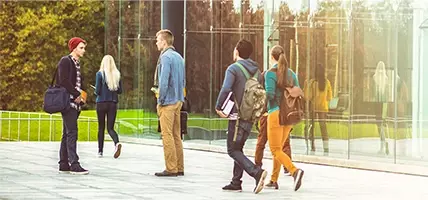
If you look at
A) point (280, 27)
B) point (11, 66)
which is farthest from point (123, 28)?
point (11, 66)

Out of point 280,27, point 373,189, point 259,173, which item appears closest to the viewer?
point 259,173

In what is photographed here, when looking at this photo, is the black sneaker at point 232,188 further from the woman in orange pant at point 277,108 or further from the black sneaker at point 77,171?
the black sneaker at point 77,171

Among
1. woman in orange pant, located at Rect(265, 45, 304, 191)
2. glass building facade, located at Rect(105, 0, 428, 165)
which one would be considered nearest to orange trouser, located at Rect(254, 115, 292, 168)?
woman in orange pant, located at Rect(265, 45, 304, 191)

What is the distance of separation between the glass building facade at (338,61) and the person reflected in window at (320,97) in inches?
1.4

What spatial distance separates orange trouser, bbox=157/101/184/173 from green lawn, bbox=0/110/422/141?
14.2 ft

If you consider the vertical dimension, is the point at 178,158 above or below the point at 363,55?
below

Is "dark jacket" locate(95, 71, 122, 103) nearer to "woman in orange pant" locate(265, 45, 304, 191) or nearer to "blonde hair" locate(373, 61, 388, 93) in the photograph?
"blonde hair" locate(373, 61, 388, 93)

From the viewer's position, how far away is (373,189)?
16.5 meters

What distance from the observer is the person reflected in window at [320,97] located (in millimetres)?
22750

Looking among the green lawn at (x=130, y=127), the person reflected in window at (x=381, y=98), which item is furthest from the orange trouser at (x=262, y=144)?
the person reflected in window at (x=381, y=98)

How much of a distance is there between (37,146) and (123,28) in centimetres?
478

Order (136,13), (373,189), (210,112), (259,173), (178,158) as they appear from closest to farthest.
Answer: (259,173)
(373,189)
(178,158)
(210,112)
(136,13)

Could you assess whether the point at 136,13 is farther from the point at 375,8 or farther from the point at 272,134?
the point at 272,134

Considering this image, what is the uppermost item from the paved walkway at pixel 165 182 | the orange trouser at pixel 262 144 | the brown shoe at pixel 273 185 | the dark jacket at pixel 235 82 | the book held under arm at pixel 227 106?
the dark jacket at pixel 235 82
